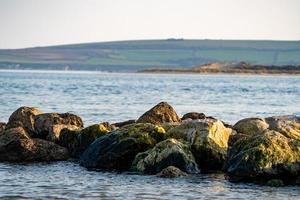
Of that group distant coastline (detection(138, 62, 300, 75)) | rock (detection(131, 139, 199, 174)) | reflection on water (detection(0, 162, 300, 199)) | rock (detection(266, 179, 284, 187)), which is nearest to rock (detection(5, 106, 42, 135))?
reflection on water (detection(0, 162, 300, 199))

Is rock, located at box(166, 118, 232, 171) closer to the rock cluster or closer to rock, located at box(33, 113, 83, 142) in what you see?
the rock cluster

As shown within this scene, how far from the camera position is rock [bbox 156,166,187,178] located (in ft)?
75.1

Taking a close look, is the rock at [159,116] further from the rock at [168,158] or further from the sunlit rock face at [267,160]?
the sunlit rock face at [267,160]

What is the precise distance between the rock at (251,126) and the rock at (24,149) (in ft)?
20.7

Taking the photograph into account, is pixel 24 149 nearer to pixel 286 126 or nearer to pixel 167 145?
pixel 167 145

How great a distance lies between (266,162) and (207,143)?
266 cm

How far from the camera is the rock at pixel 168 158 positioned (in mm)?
23656

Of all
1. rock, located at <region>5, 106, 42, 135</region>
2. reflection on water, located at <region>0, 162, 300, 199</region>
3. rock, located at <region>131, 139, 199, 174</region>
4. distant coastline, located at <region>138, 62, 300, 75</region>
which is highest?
rock, located at <region>5, 106, 42, 135</region>

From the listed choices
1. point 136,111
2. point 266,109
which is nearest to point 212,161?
point 136,111

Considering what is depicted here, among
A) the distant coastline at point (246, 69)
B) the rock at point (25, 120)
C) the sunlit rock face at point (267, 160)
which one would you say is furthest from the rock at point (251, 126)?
the distant coastline at point (246, 69)

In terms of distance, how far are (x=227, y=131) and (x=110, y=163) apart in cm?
403

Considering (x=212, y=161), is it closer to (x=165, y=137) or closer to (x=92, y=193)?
(x=165, y=137)

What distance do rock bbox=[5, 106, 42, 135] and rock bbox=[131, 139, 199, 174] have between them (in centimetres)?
647

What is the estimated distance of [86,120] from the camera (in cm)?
3931
